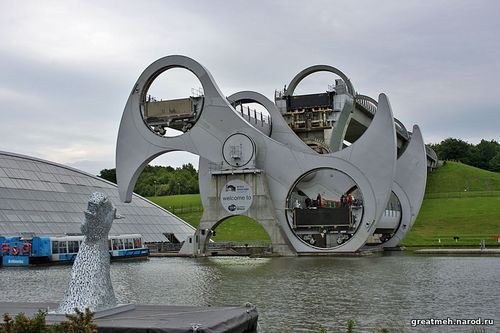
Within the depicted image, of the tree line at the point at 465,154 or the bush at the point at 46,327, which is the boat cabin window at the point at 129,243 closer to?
the bush at the point at 46,327

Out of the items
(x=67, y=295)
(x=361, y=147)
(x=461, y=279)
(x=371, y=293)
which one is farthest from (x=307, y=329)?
(x=361, y=147)

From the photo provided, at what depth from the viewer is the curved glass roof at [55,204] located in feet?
139

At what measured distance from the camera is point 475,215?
6556 cm

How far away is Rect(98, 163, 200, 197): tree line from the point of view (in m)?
126

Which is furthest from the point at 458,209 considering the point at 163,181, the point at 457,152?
the point at 163,181

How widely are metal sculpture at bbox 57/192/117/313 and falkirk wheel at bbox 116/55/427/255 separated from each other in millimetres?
29029

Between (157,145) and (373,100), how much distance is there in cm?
2446

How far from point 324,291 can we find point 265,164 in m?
24.1

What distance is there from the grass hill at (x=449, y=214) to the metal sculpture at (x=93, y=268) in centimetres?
3937

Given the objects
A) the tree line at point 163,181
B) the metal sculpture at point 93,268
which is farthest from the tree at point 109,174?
the metal sculpture at point 93,268

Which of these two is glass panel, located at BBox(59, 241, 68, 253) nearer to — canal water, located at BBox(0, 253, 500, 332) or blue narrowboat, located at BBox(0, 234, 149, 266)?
blue narrowboat, located at BBox(0, 234, 149, 266)

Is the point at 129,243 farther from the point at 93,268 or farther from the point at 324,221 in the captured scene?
the point at 93,268

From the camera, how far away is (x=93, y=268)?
490 inches

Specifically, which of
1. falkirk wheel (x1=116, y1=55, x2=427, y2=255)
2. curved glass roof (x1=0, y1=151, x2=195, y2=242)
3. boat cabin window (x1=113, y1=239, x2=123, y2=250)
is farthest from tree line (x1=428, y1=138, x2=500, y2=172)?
boat cabin window (x1=113, y1=239, x2=123, y2=250)
